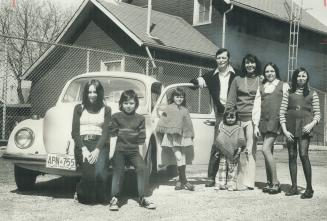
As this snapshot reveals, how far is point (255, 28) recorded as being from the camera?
2280cm

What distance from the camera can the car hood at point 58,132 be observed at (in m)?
6.14

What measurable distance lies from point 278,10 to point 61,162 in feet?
69.6

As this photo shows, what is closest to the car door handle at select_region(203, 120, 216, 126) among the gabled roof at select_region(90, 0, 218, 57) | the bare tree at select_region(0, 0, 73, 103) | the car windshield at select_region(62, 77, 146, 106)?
the car windshield at select_region(62, 77, 146, 106)

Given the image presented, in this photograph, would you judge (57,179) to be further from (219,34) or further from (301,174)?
(219,34)

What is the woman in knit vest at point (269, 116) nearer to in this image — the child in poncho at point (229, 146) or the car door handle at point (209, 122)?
the child in poncho at point (229, 146)

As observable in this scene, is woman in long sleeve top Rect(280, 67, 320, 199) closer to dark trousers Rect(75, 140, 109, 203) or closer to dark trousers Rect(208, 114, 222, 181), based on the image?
dark trousers Rect(208, 114, 222, 181)

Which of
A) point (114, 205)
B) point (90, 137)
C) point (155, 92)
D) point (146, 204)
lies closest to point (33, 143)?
point (90, 137)

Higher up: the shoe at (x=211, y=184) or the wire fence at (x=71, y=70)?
the wire fence at (x=71, y=70)

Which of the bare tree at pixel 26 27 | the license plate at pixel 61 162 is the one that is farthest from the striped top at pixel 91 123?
the bare tree at pixel 26 27

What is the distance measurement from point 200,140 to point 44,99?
15708 mm

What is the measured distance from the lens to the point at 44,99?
22.0 meters

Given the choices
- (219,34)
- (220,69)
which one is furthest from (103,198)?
(219,34)

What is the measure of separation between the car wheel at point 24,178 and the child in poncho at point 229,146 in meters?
2.69

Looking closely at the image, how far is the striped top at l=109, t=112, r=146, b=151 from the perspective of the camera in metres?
5.87
